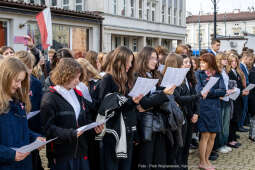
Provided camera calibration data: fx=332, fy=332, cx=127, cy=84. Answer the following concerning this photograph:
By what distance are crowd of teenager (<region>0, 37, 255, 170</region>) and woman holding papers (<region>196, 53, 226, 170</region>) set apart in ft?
0.06

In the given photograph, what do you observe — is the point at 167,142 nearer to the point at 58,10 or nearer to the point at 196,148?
the point at 196,148

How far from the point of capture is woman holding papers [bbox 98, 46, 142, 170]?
403cm

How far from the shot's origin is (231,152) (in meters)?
7.40

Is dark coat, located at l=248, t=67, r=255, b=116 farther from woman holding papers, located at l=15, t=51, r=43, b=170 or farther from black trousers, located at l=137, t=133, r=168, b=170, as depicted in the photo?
woman holding papers, located at l=15, t=51, r=43, b=170

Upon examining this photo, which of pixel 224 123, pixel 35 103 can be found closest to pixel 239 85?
pixel 224 123

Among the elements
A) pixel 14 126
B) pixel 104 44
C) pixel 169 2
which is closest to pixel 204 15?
pixel 169 2

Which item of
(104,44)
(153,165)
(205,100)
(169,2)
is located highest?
(169,2)

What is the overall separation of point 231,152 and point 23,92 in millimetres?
5522

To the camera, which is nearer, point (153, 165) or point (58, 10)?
point (153, 165)

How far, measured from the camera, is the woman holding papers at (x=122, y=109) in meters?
4.03

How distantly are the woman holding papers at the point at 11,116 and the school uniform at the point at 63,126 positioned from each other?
0.99 ft

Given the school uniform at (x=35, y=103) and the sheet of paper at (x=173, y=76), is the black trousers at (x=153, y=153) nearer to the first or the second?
the sheet of paper at (x=173, y=76)

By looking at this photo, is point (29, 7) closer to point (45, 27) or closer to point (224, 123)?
point (45, 27)

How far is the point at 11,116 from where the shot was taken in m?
3.02
